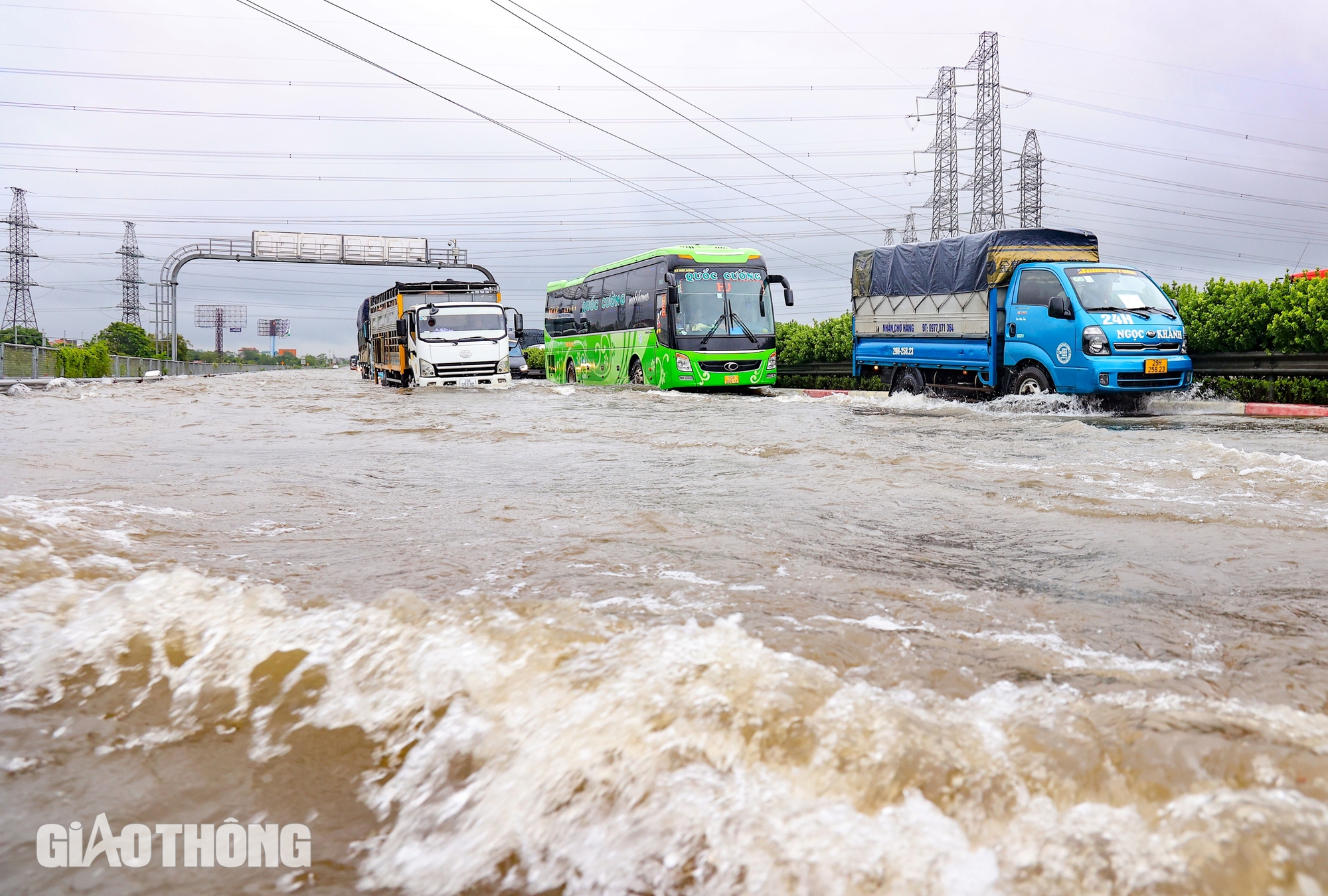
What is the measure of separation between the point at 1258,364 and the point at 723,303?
9564 millimetres

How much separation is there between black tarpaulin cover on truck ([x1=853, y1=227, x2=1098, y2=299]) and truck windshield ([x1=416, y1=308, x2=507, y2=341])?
10.6 metres

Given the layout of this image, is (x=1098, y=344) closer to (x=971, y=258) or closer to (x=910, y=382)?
(x=971, y=258)

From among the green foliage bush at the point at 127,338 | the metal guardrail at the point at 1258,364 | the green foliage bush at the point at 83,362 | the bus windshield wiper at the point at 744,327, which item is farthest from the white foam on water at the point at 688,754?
the green foliage bush at the point at 127,338

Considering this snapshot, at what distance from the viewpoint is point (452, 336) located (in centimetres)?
2372

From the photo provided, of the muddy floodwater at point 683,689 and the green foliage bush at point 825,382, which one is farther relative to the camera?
the green foliage bush at point 825,382

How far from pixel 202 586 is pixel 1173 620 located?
360cm

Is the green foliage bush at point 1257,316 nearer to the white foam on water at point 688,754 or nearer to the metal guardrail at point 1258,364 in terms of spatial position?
the metal guardrail at point 1258,364

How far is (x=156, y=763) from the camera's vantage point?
7.72 feet

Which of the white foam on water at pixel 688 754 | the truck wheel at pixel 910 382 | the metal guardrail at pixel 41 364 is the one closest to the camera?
the white foam on water at pixel 688 754

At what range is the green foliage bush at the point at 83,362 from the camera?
33031 millimetres

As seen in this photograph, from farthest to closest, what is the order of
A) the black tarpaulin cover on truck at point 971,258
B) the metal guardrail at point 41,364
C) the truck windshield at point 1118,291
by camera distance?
1. the metal guardrail at point 41,364
2. the black tarpaulin cover on truck at point 971,258
3. the truck windshield at point 1118,291

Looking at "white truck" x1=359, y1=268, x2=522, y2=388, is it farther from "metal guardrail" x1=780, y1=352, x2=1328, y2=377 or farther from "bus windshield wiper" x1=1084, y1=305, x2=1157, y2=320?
"metal guardrail" x1=780, y1=352, x2=1328, y2=377

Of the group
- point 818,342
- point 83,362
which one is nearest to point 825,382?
point 818,342

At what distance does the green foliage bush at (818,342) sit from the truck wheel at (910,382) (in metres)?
6.25
